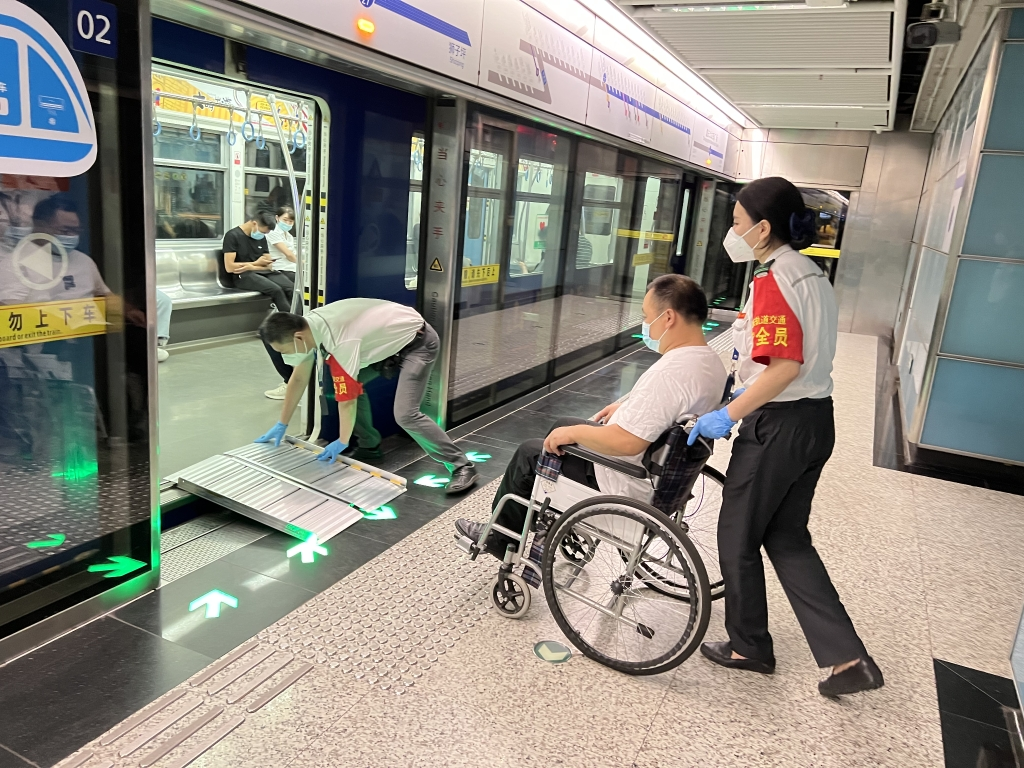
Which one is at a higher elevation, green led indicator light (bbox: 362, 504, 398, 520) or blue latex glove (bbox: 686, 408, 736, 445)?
blue latex glove (bbox: 686, 408, 736, 445)

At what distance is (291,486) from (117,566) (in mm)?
1013

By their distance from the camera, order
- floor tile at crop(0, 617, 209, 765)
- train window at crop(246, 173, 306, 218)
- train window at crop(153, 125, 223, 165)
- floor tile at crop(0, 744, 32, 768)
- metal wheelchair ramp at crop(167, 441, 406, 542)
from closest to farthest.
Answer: floor tile at crop(0, 744, 32, 768) < floor tile at crop(0, 617, 209, 765) < metal wheelchair ramp at crop(167, 441, 406, 542) < train window at crop(153, 125, 223, 165) < train window at crop(246, 173, 306, 218)

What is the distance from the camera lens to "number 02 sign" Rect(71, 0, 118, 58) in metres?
2.17

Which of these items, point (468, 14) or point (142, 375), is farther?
point (468, 14)

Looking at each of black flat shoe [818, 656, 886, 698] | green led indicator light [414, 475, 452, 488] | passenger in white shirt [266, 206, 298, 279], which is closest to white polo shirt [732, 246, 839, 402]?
black flat shoe [818, 656, 886, 698]

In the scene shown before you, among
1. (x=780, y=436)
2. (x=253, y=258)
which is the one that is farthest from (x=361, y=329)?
(x=253, y=258)

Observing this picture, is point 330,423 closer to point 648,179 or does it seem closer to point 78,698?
point 78,698

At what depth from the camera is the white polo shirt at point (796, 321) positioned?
2213mm

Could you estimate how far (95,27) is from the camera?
7.29ft

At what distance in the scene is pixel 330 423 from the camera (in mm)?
4160

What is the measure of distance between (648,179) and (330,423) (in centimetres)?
510

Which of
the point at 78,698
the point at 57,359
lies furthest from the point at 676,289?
the point at 78,698

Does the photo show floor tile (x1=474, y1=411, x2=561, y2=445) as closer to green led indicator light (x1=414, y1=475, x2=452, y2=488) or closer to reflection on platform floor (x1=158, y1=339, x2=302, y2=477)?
green led indicator light (x1=414, y1=475, x2=452, y2=488)

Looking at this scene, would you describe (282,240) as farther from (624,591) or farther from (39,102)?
(624,591)
